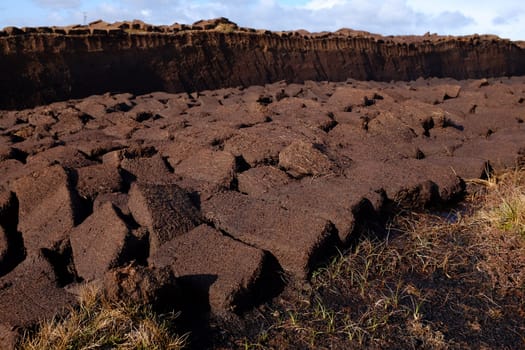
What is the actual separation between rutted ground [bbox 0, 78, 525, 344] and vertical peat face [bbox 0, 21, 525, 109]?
2.41m

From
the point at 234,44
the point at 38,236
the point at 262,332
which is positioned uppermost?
the point at 234,44

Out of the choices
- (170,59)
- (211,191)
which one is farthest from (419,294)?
(170,59)

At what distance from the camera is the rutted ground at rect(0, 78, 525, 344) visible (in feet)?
8.14

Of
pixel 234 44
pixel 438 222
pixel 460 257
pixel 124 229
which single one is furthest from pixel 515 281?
pixel 234 44

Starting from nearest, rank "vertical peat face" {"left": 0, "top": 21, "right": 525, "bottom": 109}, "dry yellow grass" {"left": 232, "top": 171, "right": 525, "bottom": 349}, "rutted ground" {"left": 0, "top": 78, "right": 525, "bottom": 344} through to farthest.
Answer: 1. "dry yellow grass" {"left": 232, "top": 171, "right": 525, "bottom": 349}
2. "rutted ground" {"left": 0, "top": 78, "right": 525, "bottom": 344}
3. "vertical peat face" {"left": 0, "top": 21, "right": 525, "bottom": 109}

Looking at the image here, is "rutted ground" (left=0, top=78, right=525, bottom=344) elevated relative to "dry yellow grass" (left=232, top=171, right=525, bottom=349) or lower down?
elevated

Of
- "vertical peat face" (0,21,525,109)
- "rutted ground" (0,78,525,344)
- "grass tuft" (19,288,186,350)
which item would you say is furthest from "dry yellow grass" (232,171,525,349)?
"vertical peat face" (0,21,525,109)

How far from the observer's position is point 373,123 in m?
4.85

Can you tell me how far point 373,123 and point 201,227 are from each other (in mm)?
2574

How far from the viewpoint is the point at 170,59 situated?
9.29 metres

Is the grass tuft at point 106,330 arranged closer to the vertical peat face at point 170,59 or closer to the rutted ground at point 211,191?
the rutted ground at point 211,191

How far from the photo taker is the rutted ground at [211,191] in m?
2.48

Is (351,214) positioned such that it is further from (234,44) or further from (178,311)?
(234,44)

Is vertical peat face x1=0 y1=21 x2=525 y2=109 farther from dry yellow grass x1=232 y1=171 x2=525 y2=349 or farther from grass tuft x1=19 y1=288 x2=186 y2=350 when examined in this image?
dry yellow grass x1=232 y1=171 x2=525 y2=349
